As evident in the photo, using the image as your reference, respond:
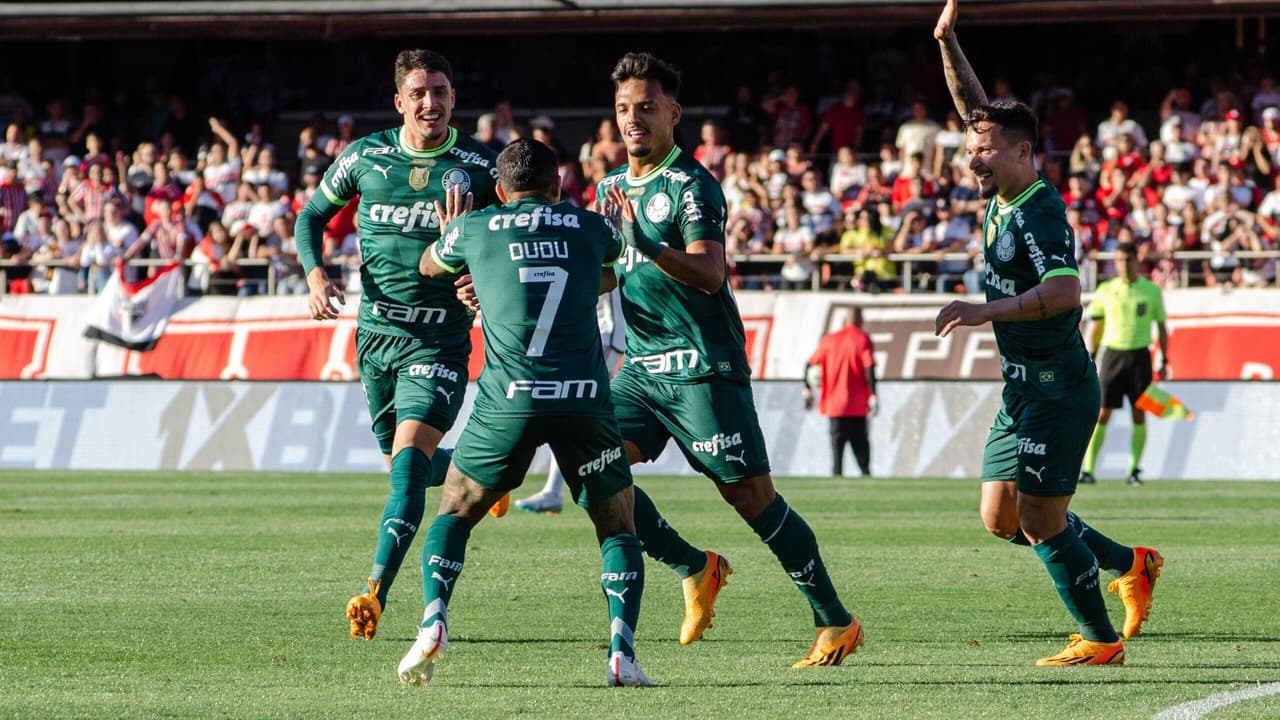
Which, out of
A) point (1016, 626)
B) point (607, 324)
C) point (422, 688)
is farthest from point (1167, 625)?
point (607, 324)

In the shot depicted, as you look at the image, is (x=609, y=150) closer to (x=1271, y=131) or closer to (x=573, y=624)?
(x=1271, y=131)

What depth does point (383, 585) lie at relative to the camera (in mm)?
7535

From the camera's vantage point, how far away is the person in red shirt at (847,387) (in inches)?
800

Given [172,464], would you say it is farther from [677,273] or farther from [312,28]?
[677,273]

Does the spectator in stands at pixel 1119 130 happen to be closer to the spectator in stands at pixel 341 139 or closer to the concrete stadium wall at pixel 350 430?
the concrete stadium wall at pixel 350 430

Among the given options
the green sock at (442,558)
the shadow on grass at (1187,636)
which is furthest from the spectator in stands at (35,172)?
the green sock at (442,558)

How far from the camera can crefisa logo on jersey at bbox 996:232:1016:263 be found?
7.42 metres

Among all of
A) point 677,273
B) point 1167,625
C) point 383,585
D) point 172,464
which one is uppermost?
point 677,273

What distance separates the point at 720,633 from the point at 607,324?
6873mm

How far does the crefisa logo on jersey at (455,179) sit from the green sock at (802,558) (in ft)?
7.05

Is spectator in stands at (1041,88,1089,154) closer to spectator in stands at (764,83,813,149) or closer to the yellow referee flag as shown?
spectator in stands at (764,83,813,149)

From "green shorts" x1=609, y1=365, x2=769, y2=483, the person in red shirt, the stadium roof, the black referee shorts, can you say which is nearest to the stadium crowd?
the stadium roof

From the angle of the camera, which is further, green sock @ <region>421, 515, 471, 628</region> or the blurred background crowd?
the blurred background crowd

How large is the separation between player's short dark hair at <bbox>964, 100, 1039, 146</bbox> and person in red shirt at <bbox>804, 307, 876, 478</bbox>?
12.7 metres
